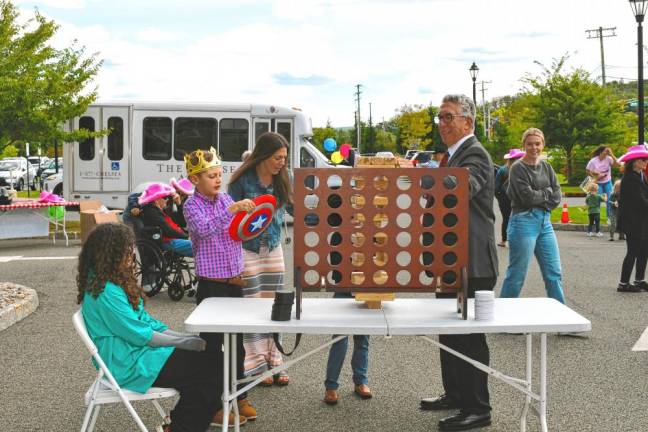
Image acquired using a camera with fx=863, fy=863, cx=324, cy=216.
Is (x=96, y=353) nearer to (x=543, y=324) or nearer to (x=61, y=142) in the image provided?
(x=543, y=324)

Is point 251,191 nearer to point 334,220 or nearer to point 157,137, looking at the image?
point 334,220

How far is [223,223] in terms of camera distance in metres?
5.61

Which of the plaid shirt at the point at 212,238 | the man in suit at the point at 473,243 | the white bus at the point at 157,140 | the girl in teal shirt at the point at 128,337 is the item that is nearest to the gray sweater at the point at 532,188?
the man in suit at the point at 473,243

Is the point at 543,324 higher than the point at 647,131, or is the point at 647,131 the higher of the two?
the point at 647,131

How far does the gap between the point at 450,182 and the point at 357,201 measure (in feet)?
1.78

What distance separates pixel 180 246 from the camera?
35.3ft

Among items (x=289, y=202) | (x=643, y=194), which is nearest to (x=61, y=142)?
(x=643, y=194)

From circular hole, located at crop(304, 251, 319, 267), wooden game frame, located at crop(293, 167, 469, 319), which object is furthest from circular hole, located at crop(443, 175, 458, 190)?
circular hole, located at crop(304, 251, 319, 267)

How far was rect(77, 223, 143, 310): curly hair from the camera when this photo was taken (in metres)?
4.62

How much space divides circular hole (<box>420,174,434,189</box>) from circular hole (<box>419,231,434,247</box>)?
26cm

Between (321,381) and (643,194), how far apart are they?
18.8ft

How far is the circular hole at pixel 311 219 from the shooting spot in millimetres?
4789

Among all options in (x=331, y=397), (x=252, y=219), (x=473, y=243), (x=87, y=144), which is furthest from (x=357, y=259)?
(x=87, y=144)

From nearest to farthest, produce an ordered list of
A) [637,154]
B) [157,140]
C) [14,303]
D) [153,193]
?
[14,303]
[637,154]
[153,193]
[157,140]
